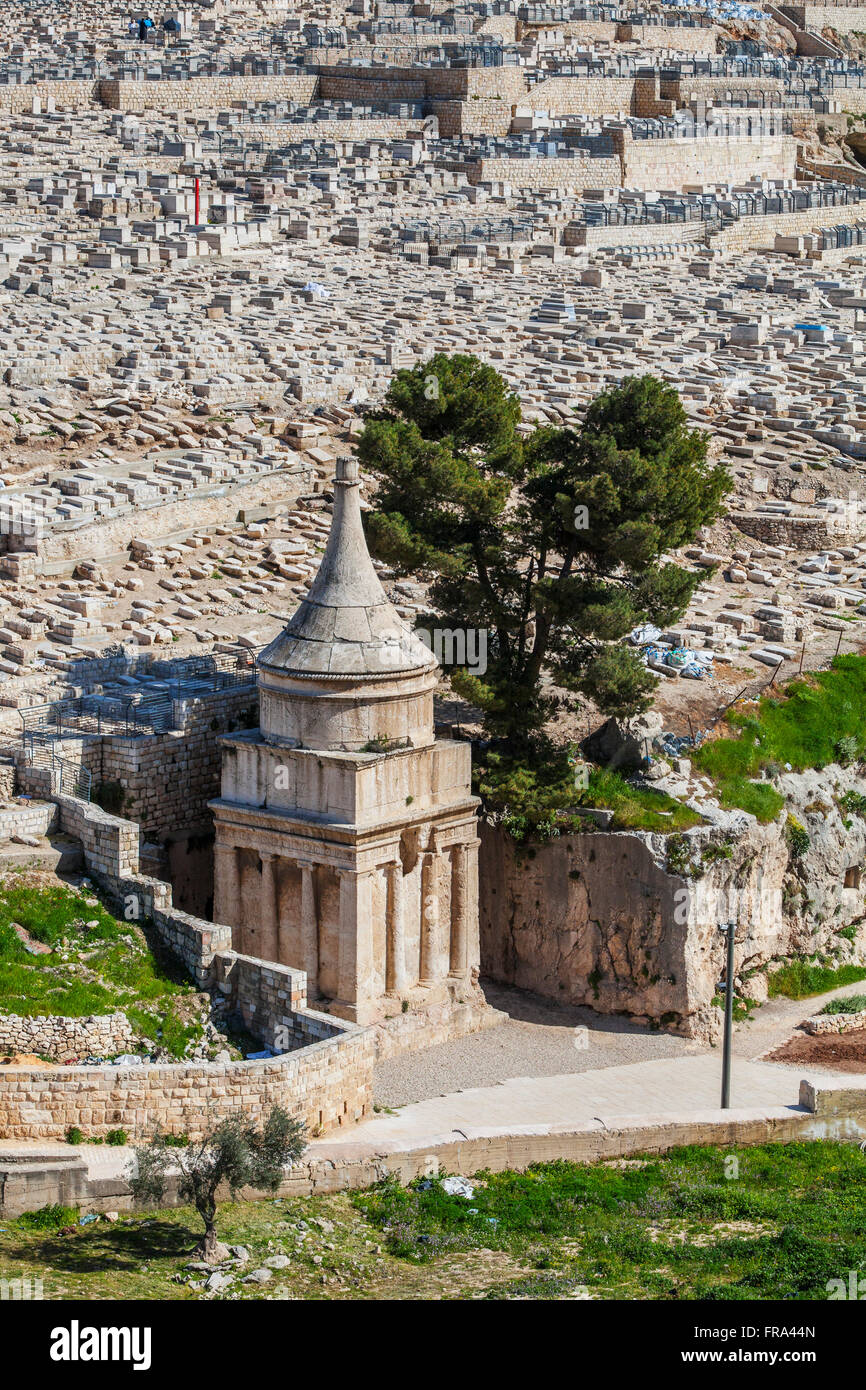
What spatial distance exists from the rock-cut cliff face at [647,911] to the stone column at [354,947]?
4.05 m

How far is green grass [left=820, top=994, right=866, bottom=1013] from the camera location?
38469 millimetres

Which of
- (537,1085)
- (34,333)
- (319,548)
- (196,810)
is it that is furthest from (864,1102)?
(34,333)

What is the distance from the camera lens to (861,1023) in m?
38.1

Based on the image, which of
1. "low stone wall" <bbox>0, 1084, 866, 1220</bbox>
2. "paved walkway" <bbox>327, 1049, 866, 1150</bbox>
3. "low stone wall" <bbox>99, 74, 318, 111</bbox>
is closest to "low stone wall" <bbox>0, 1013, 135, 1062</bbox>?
"low stone wall" <bbox>0, 1084, 866, 1220</bbox>

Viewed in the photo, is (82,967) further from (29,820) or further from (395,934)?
(395,934)

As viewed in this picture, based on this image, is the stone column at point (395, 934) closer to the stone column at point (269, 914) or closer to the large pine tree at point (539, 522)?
the stone column at point (269, 914)

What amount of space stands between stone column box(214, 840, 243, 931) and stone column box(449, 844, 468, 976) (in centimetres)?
270

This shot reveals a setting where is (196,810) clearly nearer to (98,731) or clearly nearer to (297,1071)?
(98,731)

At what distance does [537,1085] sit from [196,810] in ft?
18.3

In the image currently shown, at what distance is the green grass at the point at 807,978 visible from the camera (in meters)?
39.0

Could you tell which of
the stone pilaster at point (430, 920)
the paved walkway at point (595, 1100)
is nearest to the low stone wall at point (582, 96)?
the stone pilaster at point (430, 920)

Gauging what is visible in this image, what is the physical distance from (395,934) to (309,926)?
1.11m

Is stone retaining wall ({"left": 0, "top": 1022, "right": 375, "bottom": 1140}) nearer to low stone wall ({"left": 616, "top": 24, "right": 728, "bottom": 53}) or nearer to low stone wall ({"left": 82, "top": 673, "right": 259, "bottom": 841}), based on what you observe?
low stone wall ({"left": 82, "top": 673, "right": 259, "bottom": 841})

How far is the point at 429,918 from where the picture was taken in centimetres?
3538
